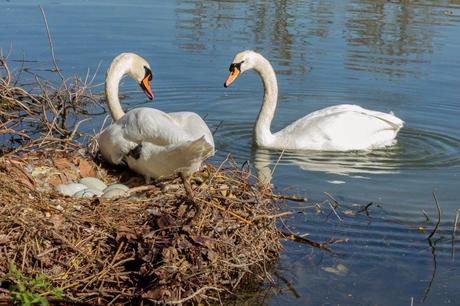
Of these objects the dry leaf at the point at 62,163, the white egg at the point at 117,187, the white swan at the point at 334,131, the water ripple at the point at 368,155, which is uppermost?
the dry leaf at the point at 62,163

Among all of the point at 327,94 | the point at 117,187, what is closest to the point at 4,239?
the point at 117,187

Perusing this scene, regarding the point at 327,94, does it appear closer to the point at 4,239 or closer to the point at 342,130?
Answer: the point at 342,130

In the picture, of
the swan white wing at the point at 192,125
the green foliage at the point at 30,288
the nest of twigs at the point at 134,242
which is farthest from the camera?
the swan white wing at the point at 192,125

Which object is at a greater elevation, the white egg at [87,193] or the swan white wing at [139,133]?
the swan white wing at [139,133]

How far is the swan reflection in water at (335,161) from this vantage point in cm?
962

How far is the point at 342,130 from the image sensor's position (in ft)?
34.1

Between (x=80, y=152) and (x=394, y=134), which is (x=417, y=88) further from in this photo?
(x=80, y=152)

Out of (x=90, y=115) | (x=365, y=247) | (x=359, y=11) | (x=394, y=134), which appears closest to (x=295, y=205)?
(x=365, y=247)

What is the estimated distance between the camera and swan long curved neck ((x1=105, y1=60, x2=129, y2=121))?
859 cm

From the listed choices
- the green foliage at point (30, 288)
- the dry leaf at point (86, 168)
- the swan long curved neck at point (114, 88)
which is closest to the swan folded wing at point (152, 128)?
the dry leaf at point (86, 168)

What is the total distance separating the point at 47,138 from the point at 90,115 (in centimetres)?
384

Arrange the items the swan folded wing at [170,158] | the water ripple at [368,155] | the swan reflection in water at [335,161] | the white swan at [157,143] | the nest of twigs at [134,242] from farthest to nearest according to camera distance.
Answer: the water ripple at [368,155]
the swan reflection in water at [335,161]
the white swan at [157,143]
the swan folded wing at [170,158]
the nest of twigs at [134,242]

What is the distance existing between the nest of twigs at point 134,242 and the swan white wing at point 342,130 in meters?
3.65

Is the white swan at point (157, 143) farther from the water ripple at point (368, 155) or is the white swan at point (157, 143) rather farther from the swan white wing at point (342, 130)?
the swan white wing at point (342, 130)
